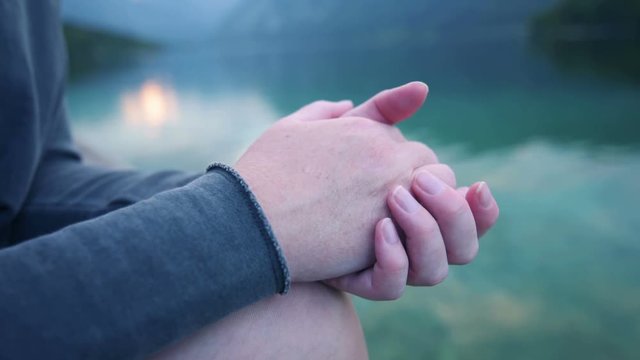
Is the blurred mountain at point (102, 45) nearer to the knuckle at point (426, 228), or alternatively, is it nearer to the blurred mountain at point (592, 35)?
Answer: the blurred mountain at point (592, 35)

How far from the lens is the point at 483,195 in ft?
1.92

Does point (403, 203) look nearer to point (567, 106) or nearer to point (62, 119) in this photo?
point (62, 119)

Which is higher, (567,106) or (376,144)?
(376,144)

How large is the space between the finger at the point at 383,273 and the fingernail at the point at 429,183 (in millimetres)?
59

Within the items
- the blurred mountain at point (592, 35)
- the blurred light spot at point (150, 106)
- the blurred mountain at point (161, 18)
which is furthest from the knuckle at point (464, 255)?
the blurred mountain at point (161, 18)

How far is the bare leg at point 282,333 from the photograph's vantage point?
18.0 inches

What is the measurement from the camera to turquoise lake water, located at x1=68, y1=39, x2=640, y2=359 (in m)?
1.34

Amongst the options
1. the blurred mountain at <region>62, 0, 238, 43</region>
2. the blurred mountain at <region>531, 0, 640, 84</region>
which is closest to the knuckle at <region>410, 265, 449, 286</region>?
the blurred mountain at <region>531, 0, 640, 84</region>

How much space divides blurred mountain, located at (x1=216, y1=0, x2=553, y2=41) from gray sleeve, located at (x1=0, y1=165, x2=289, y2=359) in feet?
76.1

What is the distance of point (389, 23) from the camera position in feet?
110

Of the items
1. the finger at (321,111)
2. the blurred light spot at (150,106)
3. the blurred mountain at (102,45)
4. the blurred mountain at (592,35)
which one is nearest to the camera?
the finger at (321,111)

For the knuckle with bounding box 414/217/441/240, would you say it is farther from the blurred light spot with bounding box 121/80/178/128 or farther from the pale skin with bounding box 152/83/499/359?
the blurred light spot with bounding box 121/80/178/128

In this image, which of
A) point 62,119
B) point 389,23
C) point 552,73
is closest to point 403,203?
point 62,119

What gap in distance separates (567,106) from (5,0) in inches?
192
